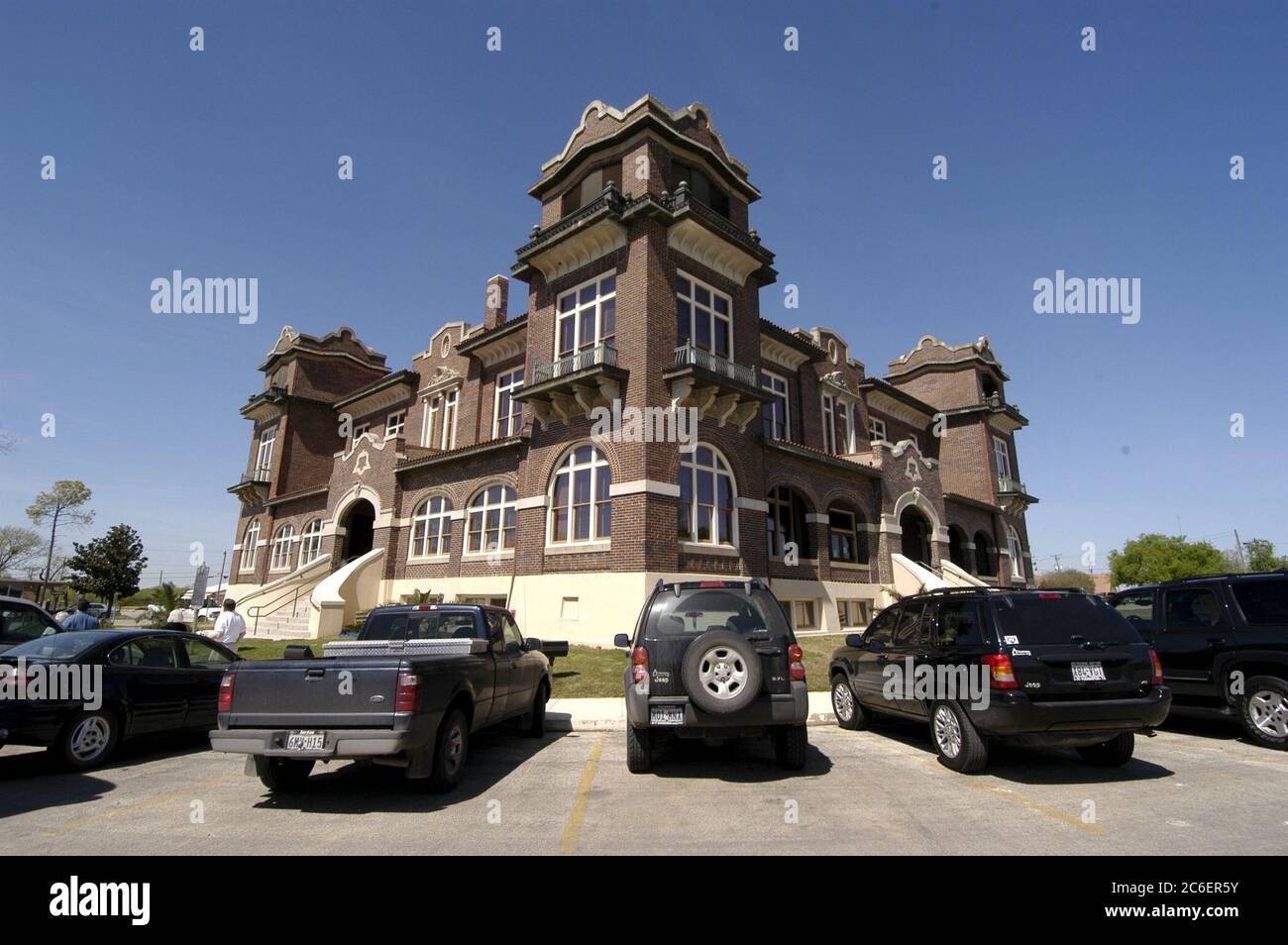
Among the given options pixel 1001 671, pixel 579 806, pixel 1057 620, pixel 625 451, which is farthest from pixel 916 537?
pixel 579 806

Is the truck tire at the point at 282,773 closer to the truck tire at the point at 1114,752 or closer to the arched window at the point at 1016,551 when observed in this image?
the truck tire at the point at 1114,752

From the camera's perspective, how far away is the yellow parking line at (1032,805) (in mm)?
4914

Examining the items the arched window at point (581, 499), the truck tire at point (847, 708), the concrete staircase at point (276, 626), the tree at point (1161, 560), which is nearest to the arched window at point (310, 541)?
the concrete staircase at point (276, 626)

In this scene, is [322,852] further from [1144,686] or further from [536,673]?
[1144,686]

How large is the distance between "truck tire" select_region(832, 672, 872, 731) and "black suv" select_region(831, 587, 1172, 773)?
5.28 ft

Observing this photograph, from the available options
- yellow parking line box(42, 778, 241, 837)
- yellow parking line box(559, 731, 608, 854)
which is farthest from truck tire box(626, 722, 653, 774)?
yellow parking line box(42, 778, 241, 837)

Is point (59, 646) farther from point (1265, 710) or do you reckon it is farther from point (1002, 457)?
point (1002, 457)

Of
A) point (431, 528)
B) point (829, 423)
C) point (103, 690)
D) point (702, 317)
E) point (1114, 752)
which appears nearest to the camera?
point (1114, 752)

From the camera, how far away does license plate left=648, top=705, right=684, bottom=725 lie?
20.5 ft

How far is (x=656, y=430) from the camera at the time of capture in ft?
58.6

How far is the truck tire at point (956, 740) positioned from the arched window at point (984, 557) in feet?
104

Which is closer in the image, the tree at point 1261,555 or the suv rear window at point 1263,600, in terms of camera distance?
the suv rear window at point 1263,600

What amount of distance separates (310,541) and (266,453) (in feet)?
32.1

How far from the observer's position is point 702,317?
20.4 meters
